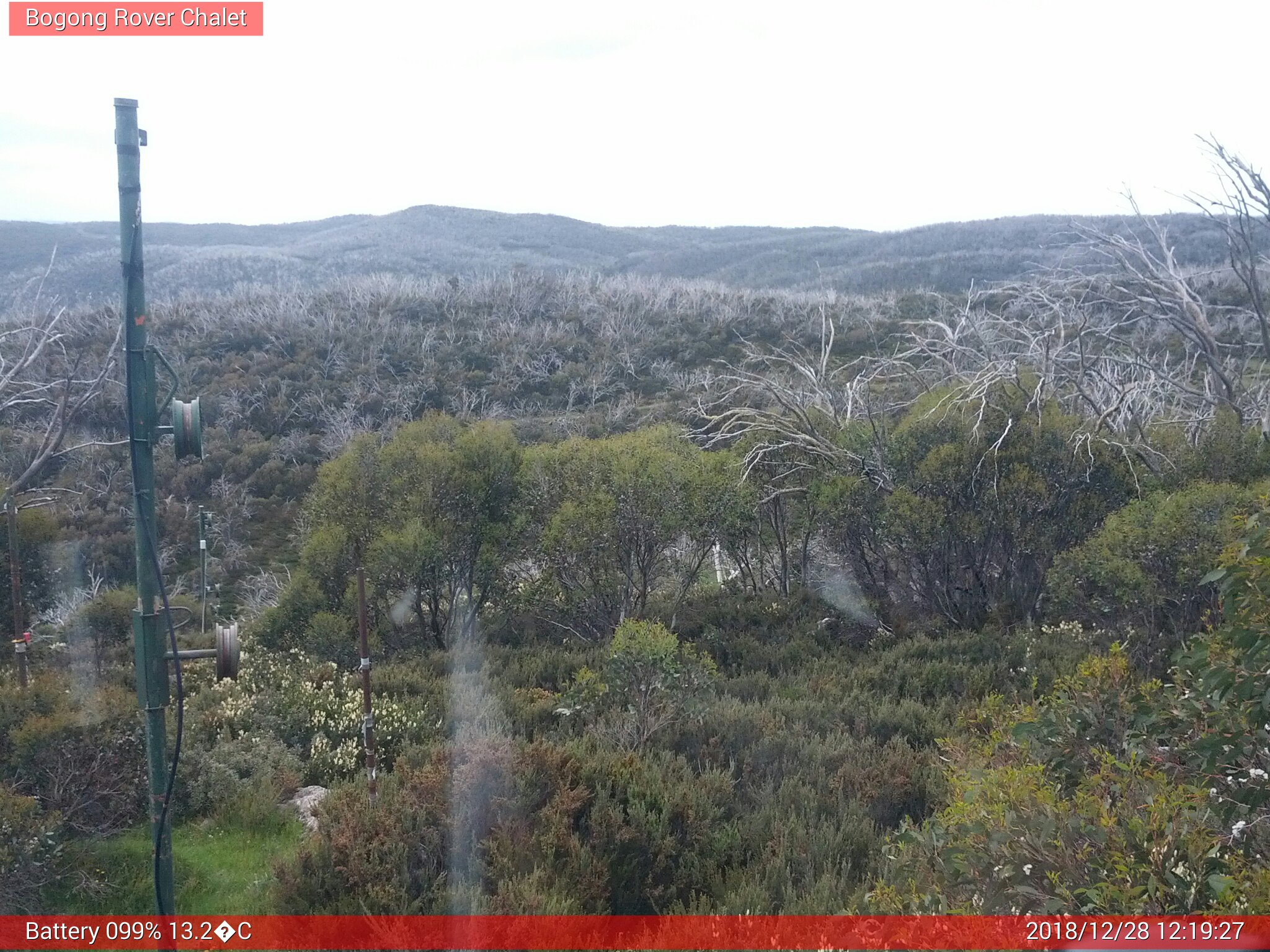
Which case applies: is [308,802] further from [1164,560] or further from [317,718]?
[1164,560]

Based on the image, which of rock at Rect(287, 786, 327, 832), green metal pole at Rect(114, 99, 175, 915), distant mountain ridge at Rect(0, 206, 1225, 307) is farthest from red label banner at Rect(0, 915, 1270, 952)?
distant mountain ridge at Rect(0, 206, 1225, 307)

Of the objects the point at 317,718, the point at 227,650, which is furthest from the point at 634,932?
the point at 317,718

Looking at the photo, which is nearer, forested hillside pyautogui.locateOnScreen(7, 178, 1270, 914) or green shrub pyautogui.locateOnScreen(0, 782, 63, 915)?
forested hillside pyautogui.locateOnScreen(7, 178, 1270, 914)

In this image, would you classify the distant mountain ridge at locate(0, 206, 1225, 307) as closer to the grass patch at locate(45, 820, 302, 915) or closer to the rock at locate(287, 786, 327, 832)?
the rock at locate(287, 786, 327, 832)

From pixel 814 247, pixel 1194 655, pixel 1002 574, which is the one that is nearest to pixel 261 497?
pixel 1002 574

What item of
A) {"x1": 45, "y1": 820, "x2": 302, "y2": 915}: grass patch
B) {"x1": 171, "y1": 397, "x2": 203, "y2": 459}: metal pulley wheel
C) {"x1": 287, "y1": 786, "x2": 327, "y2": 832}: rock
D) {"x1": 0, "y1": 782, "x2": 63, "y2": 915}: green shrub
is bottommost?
{"x1": 287, "y1": 786, "x2": 327, "y2": 832}: rock

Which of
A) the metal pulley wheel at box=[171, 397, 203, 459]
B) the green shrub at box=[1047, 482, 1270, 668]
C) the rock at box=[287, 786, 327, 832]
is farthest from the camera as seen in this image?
the green shrub at box=[1047, 482, 1270, 668]
